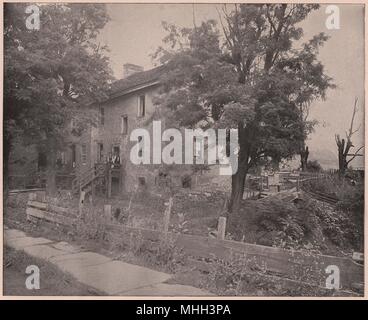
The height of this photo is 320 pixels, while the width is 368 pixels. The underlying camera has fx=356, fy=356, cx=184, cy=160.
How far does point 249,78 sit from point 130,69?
95.2 inches

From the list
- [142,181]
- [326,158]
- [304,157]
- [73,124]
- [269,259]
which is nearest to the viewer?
[269,259]

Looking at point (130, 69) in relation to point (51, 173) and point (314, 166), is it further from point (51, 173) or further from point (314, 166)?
point (314, 166)

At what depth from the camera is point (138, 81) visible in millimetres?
8227

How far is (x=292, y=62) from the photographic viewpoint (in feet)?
23.7

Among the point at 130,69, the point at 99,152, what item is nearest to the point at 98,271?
the point at 99,152

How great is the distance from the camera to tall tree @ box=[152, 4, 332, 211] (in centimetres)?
680

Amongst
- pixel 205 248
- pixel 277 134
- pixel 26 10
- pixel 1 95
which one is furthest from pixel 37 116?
pixel 277 134

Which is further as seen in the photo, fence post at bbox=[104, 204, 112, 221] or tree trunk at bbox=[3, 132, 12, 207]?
fence post at bbox=[104, 204, 112, 221]

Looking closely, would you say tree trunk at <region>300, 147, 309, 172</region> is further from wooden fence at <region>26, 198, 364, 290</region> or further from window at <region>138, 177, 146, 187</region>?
window at <region>138, 177, 146, 187</region>

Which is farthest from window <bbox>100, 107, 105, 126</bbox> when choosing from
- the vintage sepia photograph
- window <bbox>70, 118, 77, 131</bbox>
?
window <bbox>70, 118, 77, 131</bbox>

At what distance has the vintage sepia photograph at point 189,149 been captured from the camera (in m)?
5.72

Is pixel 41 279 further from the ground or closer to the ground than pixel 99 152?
closer to the ground

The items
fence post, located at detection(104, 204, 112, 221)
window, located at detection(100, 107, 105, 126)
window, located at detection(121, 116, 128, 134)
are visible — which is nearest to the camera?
fence post, located at detection(104, 204, 112, 221)

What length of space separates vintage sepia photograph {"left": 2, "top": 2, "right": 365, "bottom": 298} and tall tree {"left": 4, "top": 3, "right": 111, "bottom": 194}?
33 millimetres
